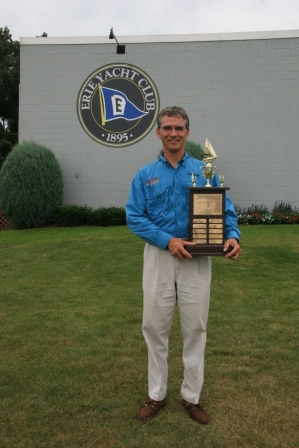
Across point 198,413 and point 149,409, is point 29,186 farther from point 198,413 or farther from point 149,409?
point 198,413

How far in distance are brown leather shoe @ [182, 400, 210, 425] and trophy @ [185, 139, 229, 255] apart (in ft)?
3.62

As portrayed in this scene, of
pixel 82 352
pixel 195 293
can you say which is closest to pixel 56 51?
pixel 82 352

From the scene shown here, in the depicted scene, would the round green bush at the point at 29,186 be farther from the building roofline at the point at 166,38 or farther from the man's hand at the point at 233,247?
the man's hand at the point at 233,247

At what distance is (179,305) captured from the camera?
307 centimetres

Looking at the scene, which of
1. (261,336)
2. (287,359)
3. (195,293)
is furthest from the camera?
(261,336)

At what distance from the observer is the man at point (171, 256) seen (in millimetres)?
3025

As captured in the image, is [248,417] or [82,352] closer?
[248,417]

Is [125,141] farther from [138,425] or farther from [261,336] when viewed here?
[138,425]

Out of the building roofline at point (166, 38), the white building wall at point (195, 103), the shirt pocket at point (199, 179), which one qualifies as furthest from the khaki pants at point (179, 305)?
the building roofline at point (166, 38)

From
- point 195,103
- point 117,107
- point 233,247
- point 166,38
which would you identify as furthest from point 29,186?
point 233,247

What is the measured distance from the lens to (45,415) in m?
3.22

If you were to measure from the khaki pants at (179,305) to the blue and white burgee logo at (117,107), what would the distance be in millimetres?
10933

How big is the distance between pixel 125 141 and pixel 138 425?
11278 millimetres

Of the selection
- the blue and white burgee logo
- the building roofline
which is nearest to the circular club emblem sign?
the blue and white burgee logo
